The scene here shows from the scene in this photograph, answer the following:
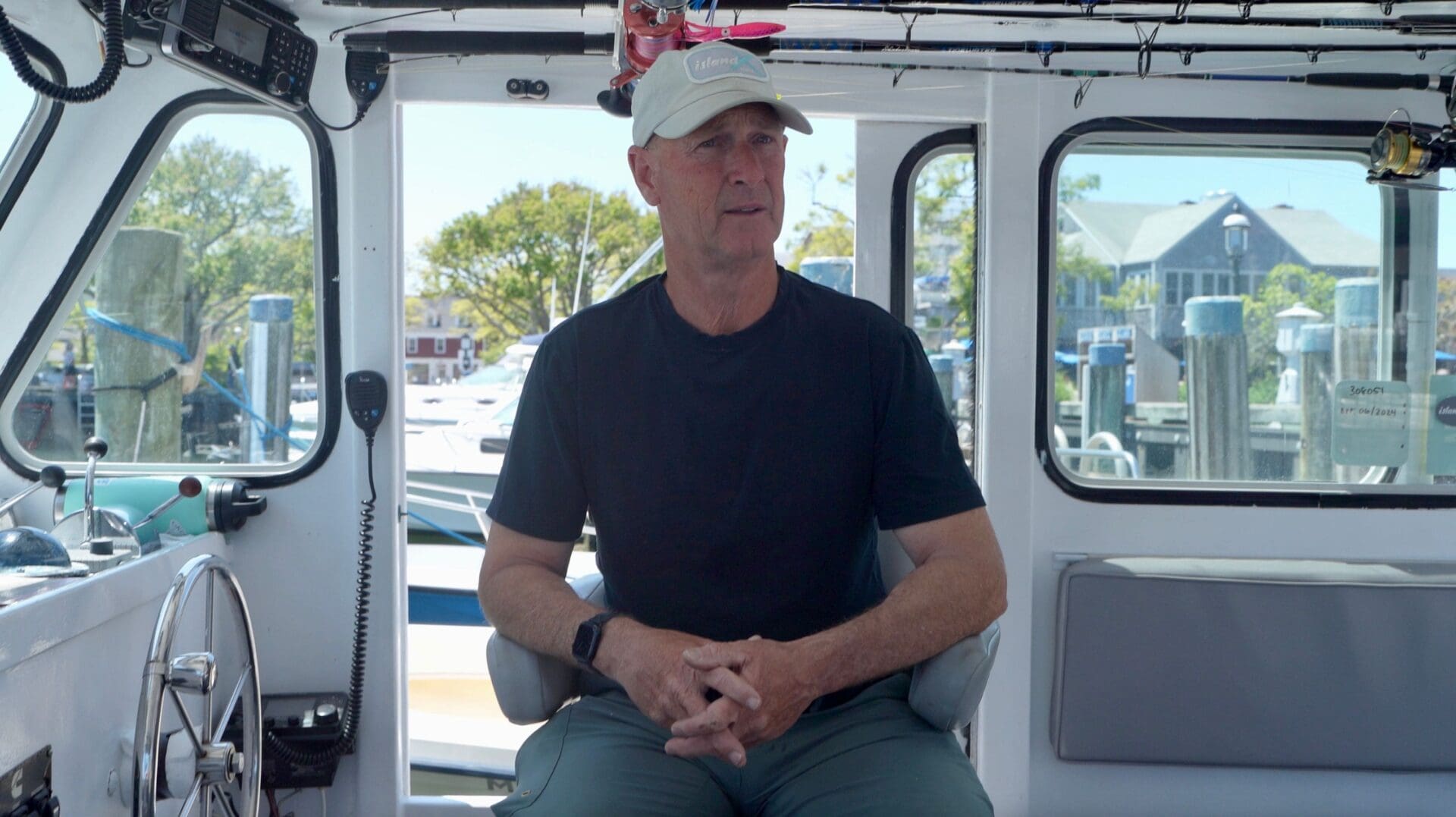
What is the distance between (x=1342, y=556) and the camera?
322 centimetres

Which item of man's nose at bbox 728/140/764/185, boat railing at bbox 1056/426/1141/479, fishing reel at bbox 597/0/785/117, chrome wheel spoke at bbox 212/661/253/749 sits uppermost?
fishing reel at bbox 597/0/785/117

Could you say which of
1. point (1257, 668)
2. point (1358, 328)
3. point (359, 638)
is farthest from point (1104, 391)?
point (359, 638)

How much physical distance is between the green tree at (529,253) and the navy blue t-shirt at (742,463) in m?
7.18

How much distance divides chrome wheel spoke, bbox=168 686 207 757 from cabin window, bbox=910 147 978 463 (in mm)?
2042

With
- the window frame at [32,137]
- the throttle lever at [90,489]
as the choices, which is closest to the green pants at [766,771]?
the throttle lever at [90,489]

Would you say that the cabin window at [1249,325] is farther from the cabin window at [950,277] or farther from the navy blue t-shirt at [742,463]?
the navy blue t-shirt at [742,463]

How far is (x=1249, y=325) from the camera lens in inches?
129

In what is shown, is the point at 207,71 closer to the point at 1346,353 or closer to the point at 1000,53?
the point at 1000,53

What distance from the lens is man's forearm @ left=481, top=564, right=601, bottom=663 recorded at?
6.02 feet

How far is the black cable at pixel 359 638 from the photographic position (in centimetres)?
294

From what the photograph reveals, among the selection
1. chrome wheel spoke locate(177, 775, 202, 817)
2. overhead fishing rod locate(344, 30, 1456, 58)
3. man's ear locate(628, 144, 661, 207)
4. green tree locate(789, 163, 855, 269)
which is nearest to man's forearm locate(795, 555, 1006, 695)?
man's ear locate(628, 144, 661, 207)

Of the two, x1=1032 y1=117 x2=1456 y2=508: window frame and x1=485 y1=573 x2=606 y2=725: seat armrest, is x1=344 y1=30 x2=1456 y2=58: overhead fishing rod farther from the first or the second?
x1=485 y1=573 x2=606 y2=725: seat armrest

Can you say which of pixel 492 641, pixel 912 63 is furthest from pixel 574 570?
pixel 492 641

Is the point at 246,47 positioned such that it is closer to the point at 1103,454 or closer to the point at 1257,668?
the point at 1103,454
